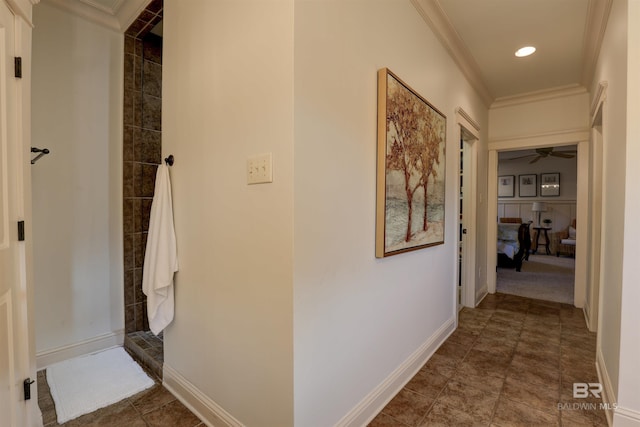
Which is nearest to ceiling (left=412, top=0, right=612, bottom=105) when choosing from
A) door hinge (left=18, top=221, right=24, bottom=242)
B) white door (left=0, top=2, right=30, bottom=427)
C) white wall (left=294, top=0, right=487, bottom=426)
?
white wall (left=294, top=0, right=487, bottom=426)

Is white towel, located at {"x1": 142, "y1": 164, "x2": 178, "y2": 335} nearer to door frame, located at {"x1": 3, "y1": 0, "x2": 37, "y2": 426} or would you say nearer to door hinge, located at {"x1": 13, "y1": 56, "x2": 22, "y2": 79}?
door frame, located at {"x1": 3, "y1": 0, "x2": 37, "y2": 426}

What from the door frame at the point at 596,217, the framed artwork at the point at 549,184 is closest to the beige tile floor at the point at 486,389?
the door frame at the point at 596,217

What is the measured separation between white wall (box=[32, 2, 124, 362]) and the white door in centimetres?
96

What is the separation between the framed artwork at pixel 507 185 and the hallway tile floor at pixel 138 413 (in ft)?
29.9

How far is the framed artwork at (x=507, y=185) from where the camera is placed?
8273mm

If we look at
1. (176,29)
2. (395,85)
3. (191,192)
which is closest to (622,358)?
(395,85)

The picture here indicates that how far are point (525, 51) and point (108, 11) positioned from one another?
11.8 feet

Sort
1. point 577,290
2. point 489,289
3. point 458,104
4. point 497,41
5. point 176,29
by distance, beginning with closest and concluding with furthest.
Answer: point 176,29, point 497,41, point 458,104, point 577,290, point 489,289

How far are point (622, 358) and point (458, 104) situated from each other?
2227mm

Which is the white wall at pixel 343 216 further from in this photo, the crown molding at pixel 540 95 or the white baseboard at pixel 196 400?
the crown molding at pixel 540 95

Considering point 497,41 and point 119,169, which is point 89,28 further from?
point 497,41

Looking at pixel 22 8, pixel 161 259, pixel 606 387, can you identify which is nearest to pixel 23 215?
pixel 161 259

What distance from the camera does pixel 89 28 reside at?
Answer: 90.8 inches

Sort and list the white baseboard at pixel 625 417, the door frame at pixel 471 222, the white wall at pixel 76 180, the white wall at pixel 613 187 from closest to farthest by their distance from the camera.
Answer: the white baseboard at pixel 625 417 → the white wall at pixel 613 187 → the white wall at pixel 76 180 → the door frame at pixel 471 222
